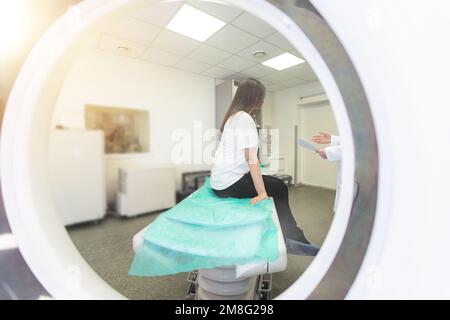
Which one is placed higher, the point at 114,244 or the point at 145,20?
the point at 145,20

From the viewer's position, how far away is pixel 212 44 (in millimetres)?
534

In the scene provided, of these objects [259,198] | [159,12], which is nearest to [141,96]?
[159,12]

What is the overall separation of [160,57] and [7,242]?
1.99 feet

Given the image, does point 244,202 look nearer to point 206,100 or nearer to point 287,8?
point 206,100

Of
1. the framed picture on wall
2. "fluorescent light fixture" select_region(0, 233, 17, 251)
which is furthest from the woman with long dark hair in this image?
"fluorescent light fixture" select_region(0, 233, 17, 251)

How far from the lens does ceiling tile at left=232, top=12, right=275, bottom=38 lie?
1.55 ft

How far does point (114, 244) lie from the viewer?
556 mm

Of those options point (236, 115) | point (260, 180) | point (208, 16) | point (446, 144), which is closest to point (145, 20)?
point (208, 16)

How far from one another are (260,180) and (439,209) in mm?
342

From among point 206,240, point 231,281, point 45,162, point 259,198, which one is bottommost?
point 231,281

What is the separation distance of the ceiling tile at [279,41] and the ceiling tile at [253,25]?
1 centimetres

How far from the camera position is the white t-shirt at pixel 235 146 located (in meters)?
0.55

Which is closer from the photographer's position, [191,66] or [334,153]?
[334,153]

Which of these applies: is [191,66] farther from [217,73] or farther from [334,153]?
[334,153]
